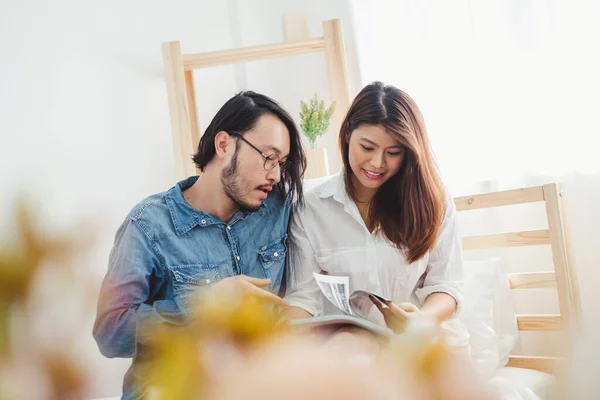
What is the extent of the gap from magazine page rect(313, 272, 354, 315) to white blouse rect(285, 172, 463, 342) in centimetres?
33

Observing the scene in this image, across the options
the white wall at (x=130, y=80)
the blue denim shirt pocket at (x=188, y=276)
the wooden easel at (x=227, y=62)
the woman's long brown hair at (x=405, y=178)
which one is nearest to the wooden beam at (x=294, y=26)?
the wooden easel at (x=227, y=62)

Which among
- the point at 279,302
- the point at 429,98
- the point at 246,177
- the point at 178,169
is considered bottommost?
the point at 279,302

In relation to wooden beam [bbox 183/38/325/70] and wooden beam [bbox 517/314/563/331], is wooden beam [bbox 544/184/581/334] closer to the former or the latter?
wooden beam [bbox 517/314/563/331]

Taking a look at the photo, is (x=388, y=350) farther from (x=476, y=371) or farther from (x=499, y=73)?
(x=499, y=73)

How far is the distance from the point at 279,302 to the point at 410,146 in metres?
0.73

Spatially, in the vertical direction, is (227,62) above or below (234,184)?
above

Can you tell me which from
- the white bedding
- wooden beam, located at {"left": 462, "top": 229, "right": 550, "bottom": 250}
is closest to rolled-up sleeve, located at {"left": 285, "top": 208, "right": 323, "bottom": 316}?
the white bedding

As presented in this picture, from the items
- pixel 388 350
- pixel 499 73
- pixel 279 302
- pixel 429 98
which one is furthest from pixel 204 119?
pixel 388 350

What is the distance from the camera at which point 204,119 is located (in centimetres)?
209

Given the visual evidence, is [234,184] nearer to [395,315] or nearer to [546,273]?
[395,315]

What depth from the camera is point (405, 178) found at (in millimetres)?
1229

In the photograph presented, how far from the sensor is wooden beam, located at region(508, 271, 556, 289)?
61.4 inches

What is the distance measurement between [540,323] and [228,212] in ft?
3.09

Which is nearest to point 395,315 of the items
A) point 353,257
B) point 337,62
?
point 353,257
